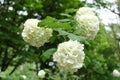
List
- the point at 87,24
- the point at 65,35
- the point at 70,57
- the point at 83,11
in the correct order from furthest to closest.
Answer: the point at 83,11 → the point at 87,24 → the point at 65,35 → the point at 70,57

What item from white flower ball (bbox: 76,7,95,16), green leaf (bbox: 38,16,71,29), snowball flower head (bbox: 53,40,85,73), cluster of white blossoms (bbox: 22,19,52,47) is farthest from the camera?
white flower ball (bbox: 76,7,95,16)

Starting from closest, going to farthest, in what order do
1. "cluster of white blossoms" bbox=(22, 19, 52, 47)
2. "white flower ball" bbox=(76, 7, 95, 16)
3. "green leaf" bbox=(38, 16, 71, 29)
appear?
"green leaf" bbox=(38, 16, 71, 29) < "cluster of white blossoms" bbox=(22, 19, 52, 47) < "white flower ball" bbox=(76, 7, 95, 16)

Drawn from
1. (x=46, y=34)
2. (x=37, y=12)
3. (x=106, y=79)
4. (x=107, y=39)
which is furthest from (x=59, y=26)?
(x=107, y=39)

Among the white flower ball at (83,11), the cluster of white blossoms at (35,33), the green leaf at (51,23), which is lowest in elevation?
the cluster of white blossoms at (35,33)

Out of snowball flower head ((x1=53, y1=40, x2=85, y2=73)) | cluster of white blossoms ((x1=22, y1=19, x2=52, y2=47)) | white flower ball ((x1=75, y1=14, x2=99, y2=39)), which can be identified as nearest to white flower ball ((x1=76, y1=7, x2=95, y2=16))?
white flower ball ((x1=75, y1=14, x2=99, y2=39))

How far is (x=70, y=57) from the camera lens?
2.25 meters

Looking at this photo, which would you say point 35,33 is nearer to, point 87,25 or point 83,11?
point 87,25

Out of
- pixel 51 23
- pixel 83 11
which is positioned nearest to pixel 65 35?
pixel 51 23

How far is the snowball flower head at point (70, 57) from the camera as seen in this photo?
224 cm

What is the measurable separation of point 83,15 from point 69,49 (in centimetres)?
69

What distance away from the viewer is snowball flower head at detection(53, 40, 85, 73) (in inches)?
88.1

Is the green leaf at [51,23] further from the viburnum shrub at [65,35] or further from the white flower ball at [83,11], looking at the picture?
the white flower ball at [83,11]

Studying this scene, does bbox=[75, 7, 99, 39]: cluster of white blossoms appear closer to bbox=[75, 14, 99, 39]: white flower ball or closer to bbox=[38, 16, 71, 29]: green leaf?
bbox=[75, 14, 99, 39]: white flower ball

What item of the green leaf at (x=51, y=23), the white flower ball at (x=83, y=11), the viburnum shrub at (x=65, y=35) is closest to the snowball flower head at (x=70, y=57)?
the viburnum shrub at (x=65, y=35)
